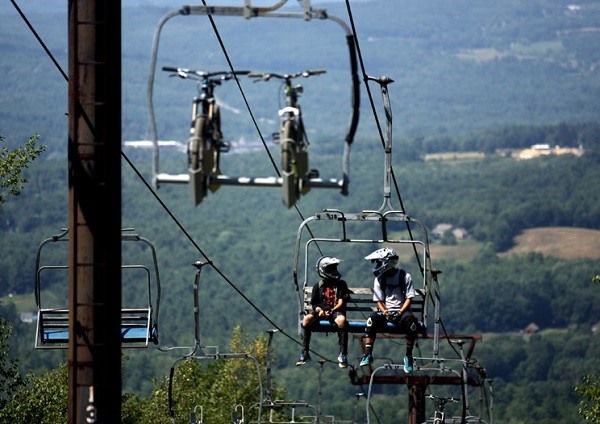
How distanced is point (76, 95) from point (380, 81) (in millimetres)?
13206

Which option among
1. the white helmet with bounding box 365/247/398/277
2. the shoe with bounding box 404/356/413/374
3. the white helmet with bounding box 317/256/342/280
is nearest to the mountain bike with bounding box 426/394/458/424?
the shoe with bounding box 404/356/413/374

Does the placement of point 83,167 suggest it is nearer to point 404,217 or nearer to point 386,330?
point 404,217

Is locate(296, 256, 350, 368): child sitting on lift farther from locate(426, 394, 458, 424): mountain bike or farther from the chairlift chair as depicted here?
the chairlift chair

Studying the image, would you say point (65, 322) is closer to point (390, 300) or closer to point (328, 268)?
point (328, 268)

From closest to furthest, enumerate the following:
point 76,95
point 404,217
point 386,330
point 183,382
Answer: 1. point 76,95
2. point 404,217
3. point 386,330
4. point 183,382

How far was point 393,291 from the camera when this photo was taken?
1056 inches

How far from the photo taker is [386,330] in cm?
2677

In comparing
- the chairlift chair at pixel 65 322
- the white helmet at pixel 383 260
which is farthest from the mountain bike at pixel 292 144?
the white helmet at pixel 383 260

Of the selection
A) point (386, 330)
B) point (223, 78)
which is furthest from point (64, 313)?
point (223, 78)

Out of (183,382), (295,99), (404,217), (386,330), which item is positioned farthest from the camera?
(183,382)

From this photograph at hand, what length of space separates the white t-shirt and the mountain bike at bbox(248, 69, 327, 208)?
9.29 meters

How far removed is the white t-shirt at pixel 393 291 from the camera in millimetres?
26734

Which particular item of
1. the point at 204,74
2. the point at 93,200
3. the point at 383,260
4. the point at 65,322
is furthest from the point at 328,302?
the point at 93,200

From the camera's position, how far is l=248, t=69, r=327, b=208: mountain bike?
15.6m
